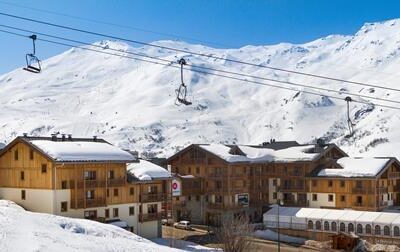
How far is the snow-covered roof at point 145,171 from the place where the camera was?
184 feet

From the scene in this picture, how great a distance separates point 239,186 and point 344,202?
12.4 meters

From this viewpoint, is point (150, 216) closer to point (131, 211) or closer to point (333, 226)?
point (131, 211)

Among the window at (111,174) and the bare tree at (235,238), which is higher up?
the window at (111,174)

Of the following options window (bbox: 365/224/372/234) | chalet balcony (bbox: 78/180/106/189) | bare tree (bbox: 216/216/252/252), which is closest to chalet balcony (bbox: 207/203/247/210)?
window (bbox: 365/224/372/234)

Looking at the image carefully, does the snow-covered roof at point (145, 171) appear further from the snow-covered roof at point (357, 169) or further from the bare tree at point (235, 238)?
the snow-covered roof at point (357, 169)

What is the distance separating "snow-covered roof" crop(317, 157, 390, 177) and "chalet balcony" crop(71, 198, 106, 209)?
2873 centimetres

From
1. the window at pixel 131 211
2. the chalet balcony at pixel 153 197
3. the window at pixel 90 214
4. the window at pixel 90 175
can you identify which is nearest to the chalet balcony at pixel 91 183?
the window at pixel 90 175

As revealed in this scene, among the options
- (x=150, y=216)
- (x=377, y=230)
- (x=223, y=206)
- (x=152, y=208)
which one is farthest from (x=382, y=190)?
(x=150, y=216)

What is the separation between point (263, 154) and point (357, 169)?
41.4ft

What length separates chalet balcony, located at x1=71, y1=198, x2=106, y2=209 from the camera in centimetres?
4973

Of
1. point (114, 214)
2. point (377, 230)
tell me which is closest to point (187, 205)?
point (114, 214)

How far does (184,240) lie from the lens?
57.4 meters

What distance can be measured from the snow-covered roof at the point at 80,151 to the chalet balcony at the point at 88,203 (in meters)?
3.61

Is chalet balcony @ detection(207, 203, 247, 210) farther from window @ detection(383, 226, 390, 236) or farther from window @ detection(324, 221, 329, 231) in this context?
window @ detection(383, 226, 390, 236)
